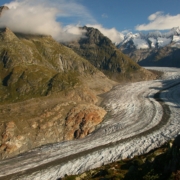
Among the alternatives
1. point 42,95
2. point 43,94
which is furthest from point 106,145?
point 43,94

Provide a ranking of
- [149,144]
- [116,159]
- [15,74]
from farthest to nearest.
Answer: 1. [15,74]
2. [149,144]
3. [116,159]

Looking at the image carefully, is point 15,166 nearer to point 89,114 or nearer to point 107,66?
point 89,114

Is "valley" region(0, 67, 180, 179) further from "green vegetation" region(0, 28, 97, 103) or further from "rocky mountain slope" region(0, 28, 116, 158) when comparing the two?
"green vegetation" region(0, 28, 97, 103)

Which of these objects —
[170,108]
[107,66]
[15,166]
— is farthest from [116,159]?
[107,66]

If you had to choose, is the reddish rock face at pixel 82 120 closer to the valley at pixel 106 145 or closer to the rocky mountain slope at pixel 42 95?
Result: the rocky mountain slope at pixel 42 95

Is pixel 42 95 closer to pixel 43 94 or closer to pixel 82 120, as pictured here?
pixel 43 94

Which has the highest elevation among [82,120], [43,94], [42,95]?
[43,94]

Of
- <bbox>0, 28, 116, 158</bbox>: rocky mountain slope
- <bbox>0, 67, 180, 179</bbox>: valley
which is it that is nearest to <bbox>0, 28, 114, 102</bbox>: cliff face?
<bbox>0, 28, 116, 158</bbox>: rocky mountain slope
